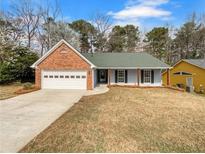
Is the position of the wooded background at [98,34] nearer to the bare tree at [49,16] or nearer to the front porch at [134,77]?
the bare tree at [49,16]

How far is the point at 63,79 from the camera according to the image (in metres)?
20.2

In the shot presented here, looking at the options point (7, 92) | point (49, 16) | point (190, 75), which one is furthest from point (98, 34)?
point (7, 92)

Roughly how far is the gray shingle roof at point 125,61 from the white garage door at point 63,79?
3686 millimetres

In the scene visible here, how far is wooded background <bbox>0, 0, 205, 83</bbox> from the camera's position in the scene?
36.0 meters

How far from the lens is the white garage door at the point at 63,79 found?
2006 cm

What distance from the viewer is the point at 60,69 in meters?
20.1

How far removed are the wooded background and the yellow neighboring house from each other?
12989 mm

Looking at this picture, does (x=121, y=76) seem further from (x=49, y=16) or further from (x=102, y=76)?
(x=49, y=16)

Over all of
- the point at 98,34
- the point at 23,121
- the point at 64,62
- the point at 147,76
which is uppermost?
the point at 98,34

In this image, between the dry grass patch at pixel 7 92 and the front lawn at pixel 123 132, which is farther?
the dry grass patch at pixel 7 92

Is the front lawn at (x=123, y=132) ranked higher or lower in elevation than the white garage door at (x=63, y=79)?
lower

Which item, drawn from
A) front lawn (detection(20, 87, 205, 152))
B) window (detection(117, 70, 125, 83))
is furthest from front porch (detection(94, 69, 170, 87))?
front lawn (detection(20, 87, 205, 152))

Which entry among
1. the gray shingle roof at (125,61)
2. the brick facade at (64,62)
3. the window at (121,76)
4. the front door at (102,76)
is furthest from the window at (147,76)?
the brick facade at (64,62)

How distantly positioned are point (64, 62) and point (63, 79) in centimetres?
167
